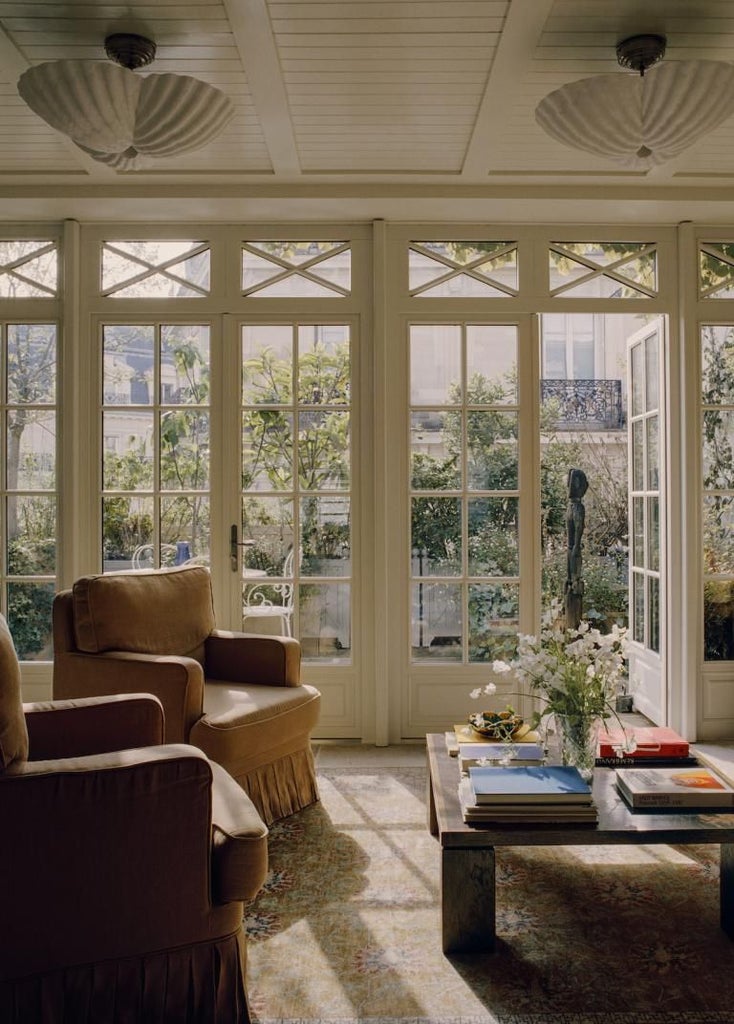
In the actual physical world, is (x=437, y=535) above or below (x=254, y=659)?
above

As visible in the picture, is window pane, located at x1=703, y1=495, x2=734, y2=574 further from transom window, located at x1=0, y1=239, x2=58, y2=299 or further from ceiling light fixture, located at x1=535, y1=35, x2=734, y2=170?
transom window, located at x1=0, y1=239, x2=58, y2=299

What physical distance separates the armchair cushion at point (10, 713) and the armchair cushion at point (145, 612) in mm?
1333

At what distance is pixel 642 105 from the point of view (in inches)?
95.0

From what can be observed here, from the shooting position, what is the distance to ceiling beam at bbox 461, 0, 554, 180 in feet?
7.73

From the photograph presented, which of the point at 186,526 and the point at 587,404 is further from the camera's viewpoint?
the point at 587,404

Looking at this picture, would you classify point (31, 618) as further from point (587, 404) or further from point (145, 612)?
point (587, 404)

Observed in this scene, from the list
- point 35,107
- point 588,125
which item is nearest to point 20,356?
point 35,107

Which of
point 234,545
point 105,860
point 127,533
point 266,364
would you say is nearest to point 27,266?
point 266,364

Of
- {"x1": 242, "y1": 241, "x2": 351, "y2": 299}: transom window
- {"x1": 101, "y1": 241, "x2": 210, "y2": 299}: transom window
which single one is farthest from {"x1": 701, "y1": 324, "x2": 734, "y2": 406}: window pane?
{"x1": 101, "y1": 241, "x2": 210, "y2": 299}: transom window

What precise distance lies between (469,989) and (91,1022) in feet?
2.85

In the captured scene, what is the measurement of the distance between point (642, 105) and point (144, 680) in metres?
2.49

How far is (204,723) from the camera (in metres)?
2.66

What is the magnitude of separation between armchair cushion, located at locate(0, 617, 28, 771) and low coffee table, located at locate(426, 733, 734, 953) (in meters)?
1.05

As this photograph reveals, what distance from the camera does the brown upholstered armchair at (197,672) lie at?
269 centimetres
